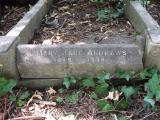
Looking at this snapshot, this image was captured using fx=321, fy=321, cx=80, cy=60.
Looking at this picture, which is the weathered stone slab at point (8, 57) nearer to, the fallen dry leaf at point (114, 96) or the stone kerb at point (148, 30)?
the fallen dry leaf at point (114, 96)

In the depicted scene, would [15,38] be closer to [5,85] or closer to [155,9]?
[5,85]

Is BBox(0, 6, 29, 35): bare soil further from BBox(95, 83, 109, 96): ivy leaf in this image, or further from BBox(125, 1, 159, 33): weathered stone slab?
BBox(95, 83, 109, 96): ivy leaf

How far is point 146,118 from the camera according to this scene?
2.41 meters

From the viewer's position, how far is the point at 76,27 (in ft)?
11.9

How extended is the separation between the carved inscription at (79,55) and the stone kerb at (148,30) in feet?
0.65

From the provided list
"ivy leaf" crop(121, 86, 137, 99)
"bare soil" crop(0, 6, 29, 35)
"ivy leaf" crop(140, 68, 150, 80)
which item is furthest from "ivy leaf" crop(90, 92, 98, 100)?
"bare soil" crop(0, 6, 29, 35)

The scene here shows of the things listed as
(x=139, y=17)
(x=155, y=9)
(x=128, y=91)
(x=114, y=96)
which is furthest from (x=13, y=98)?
(x=155, y=9)

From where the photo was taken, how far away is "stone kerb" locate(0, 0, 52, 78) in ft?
8.42

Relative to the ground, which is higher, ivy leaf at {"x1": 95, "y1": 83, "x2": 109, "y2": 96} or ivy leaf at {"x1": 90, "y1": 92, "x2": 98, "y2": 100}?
ivy leaf at {"x1": 95, "y1": 83, "x2": 109, "y2": 96}

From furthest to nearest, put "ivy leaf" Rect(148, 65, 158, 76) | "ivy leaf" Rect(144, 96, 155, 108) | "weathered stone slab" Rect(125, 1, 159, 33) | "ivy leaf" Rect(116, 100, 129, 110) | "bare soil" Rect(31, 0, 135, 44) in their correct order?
"bare soil" Rect(31, 0, 135, 44) → "weathered stone slab" Rect(125, 1, 159, 33) → "ivy leaf" Rect(148, 65, 158, 76) → "ivy leaf" Rect(116, 100, 129, 110) → "ivy leaf" Rect(144, 96, 155, 108)

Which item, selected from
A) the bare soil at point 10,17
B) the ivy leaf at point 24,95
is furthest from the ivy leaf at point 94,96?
the bare soil at point 10,17

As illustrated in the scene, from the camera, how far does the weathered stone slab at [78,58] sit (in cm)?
260

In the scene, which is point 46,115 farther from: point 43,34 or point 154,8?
point 154,8

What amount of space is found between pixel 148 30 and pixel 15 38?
3.71 feet
